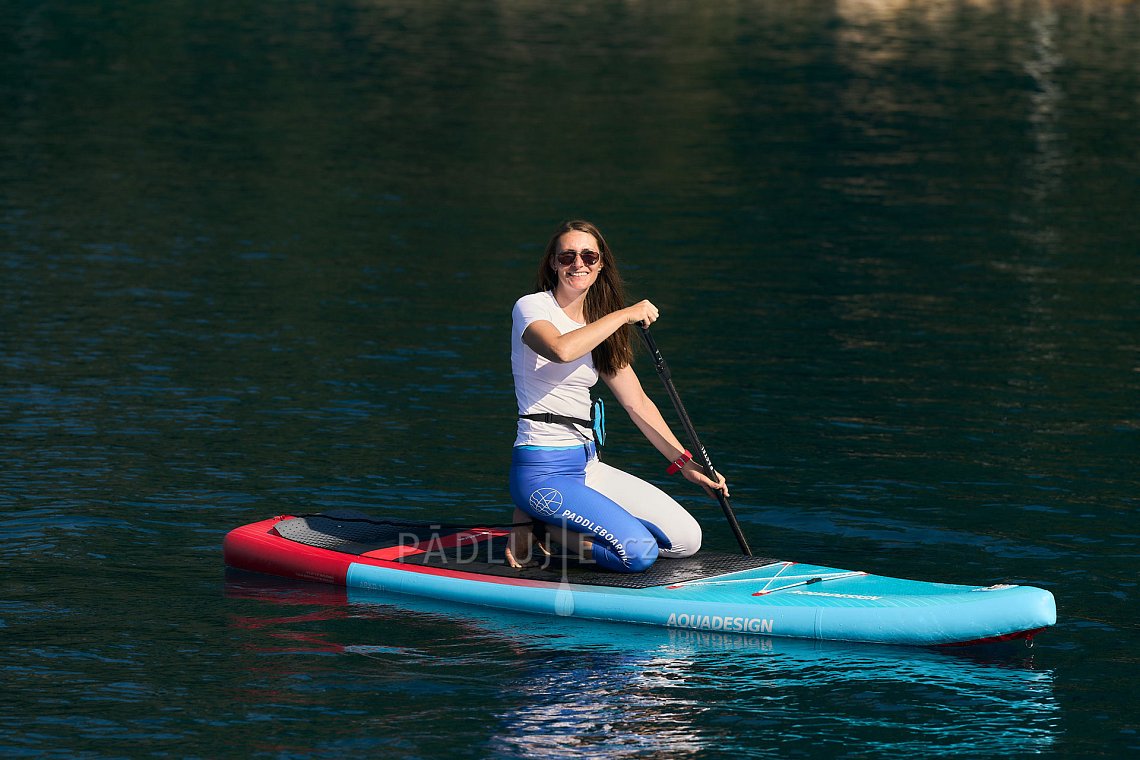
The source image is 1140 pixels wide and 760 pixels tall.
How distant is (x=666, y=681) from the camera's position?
28.6 feet

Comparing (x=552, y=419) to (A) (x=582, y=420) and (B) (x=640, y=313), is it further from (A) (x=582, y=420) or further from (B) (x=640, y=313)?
(B) (x=640, y=313)

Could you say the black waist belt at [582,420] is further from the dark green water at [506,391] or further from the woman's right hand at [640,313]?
the dark green water at [506,391]

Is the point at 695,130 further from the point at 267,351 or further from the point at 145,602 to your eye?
the point at 145,602

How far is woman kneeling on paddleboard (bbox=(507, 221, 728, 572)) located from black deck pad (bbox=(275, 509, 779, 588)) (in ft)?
0.38

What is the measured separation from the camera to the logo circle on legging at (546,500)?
9.66 m

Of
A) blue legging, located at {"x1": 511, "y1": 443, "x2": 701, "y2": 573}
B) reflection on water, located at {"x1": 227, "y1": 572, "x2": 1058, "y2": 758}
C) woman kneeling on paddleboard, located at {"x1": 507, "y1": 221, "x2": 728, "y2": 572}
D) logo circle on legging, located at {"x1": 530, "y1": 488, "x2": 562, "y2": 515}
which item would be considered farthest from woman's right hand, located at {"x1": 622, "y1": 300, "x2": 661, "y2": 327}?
reflection on water, located at {"x1": 227, "y1": 572, "x2": 1058, "y2": 758}

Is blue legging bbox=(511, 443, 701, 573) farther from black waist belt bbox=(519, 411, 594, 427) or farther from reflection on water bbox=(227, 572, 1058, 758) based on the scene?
reflection on water bbox=(227, 572, 1058, 758)

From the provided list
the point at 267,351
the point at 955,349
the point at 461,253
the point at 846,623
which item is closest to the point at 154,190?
the point at 461,253

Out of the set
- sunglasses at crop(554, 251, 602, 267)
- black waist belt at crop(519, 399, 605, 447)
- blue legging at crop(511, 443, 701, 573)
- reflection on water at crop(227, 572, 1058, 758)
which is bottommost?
reflection on water at crop(227, 572, 1058, 758)

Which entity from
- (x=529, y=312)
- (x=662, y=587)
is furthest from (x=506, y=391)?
(x=662, y=587)

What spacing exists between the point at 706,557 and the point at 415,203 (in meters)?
16.5

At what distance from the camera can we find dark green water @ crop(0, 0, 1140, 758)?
8.45m

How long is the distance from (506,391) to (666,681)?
272 inches

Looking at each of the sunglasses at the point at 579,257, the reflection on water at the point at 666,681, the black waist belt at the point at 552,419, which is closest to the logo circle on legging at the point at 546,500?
the black waist belt at the point at 552,419
